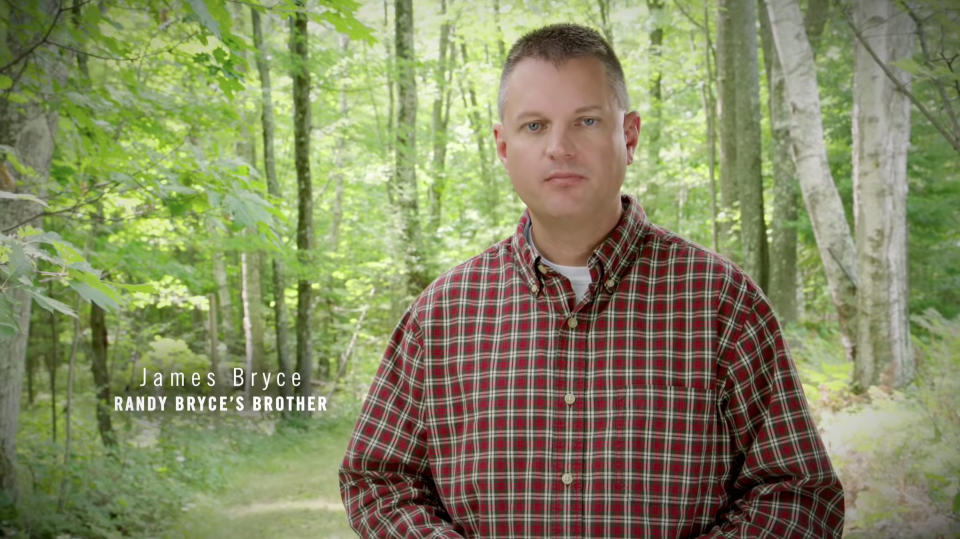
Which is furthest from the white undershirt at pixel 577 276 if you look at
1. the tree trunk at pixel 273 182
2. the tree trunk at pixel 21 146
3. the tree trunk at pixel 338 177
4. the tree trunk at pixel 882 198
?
the tree trunk at pixel 338 177

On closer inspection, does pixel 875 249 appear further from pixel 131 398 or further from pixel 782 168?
pixel 131 398

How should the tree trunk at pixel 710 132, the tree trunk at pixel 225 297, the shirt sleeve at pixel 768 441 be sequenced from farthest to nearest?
the tree trunk at pixel 225 297, the tree trunk at pixel 710 132, the shirt sleeve at pixel 768 441

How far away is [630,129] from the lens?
1.29m

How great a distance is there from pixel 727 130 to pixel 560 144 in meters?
6.64

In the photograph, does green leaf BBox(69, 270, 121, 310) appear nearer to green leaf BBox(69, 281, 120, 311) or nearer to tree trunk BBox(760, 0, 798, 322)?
green leaf BBox(69, 281, 120, 311)

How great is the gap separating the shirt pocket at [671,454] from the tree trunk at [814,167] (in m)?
3.94

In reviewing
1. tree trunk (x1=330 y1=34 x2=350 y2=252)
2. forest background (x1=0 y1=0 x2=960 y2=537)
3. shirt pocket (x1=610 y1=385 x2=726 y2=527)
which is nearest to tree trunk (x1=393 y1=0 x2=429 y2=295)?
forest background (x1=0 y1=0 x2=960 y2=537)

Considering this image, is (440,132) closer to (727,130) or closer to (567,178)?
(727,130)

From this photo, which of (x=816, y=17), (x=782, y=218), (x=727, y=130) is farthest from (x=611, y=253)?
(x=816, y=17)

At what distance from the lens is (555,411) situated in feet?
3.97

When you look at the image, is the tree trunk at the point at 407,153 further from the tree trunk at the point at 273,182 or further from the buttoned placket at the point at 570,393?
the buttoned placket at the point at 570,393

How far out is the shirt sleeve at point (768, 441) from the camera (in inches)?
43.1

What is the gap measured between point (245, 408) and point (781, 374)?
677 cm

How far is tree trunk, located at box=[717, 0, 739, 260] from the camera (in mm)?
7062
